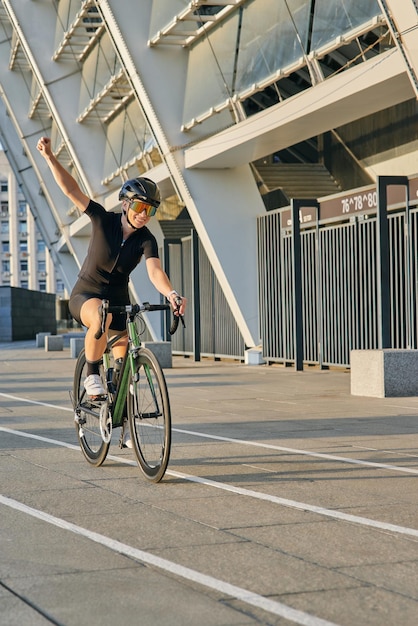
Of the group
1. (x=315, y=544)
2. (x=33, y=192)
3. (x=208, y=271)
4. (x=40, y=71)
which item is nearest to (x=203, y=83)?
(x=208, y=271)

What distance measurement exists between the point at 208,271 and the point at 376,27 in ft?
41.5

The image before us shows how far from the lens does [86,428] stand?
26.1 ft

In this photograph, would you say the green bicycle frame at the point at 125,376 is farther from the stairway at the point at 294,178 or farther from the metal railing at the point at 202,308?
the stairway at the point at 294,178

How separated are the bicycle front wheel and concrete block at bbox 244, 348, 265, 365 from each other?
685 inches

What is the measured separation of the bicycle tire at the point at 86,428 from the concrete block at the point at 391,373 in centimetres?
674

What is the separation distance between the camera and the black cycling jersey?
7.37 metres

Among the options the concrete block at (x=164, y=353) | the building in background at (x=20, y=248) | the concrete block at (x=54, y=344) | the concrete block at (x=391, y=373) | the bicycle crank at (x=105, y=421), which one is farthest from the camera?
the building in background at (x=20, y=248)

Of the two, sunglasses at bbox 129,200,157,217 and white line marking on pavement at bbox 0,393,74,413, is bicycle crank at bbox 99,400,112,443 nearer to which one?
sunglasses at bbox 129,200,157,217

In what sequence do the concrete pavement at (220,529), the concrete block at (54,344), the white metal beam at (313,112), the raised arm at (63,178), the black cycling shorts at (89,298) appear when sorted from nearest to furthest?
1. the concrete pavement at (220,529)
2. the black cycling shorts at (89,298)
3. the raised arm at (63,178)
4. the white metal beam at (313,112)
5. the concrete block at (54,344)

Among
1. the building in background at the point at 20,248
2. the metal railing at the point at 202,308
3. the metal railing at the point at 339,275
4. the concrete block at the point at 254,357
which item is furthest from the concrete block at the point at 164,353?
Result: the building in background at the point at 20,248

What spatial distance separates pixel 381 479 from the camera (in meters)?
7.02

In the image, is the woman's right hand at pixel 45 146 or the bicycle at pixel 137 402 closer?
the bicycle at pixel 137 402

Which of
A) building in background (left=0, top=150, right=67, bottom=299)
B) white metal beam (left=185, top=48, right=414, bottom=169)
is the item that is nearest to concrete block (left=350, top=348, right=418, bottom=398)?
white metal beam (left=185, top=48, right=414, bottom=169)

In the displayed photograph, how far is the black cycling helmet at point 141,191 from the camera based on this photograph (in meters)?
7.17
